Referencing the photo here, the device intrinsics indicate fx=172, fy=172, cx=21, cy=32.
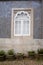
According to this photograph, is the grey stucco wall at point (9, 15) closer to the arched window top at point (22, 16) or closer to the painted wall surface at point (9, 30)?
the painted wall surface at point (9, 30)

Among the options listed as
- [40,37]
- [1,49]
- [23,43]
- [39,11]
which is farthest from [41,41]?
[1,49]

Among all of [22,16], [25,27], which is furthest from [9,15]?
[25,27]

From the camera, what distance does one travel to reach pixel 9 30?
6.01m

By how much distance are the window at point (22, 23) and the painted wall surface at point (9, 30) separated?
0.71 ft

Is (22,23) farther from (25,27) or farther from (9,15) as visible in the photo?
(9,15)

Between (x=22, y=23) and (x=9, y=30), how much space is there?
53 cm

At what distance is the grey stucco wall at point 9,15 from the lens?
19.7ft

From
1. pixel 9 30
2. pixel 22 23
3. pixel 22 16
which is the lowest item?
pixel 9 30

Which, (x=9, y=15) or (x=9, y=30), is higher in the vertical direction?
(x=9, y=15)

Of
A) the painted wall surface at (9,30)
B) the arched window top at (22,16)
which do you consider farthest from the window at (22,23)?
the painted wall surface at (9,30)

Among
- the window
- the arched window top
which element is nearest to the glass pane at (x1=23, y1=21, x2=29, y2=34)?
the window

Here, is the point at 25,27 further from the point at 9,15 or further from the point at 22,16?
Answer: the point at 9,15

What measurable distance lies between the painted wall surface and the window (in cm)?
22

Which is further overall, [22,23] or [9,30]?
[22,23]
